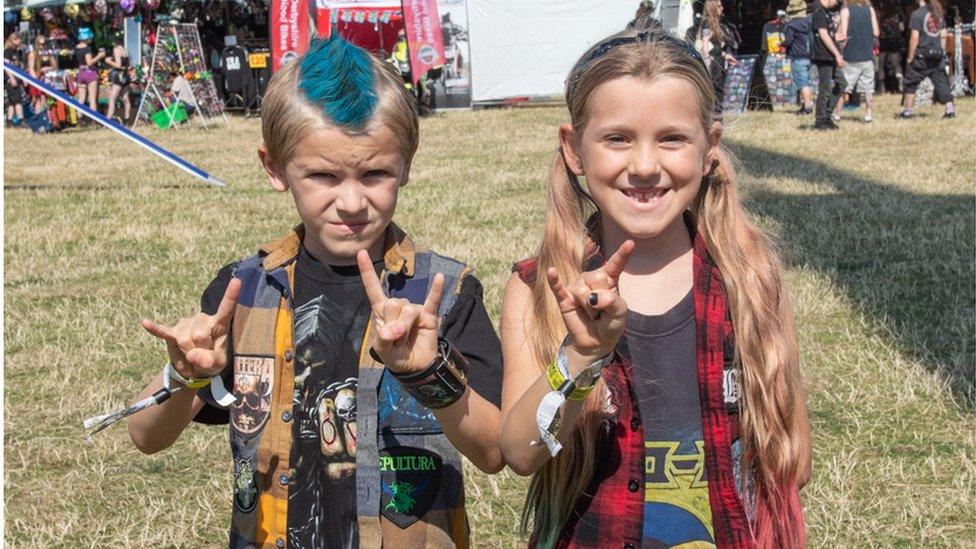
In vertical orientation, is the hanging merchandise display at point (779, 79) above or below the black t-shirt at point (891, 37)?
below

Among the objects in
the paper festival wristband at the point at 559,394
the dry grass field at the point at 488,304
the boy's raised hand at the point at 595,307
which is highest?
the boy's raised hand at the point at 595,307

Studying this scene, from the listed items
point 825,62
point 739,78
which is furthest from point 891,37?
point 825,62

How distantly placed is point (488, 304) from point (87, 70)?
1643cm

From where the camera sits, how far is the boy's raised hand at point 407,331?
6.40 ft

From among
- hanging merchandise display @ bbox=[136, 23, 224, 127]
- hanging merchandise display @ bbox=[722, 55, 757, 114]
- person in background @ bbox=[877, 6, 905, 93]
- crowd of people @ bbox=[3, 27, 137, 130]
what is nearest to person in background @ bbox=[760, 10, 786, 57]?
hanging merchandise display @ bbox=[722, 55, 757, 114]

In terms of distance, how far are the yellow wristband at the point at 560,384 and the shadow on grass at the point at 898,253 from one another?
3.39 metres

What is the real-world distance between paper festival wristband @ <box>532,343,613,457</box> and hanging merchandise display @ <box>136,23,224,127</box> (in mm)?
18582

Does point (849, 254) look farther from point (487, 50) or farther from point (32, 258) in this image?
point (487, 50)

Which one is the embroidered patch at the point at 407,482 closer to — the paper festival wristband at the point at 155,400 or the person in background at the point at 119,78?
the paper festival wristband at the point at 155,400

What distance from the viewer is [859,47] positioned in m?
17.0

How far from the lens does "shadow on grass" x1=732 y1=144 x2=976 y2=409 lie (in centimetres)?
575

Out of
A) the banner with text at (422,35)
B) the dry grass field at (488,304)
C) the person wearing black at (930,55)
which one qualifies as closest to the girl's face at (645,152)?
the dry grass field at (488,304)

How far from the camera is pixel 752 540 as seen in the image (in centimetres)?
227

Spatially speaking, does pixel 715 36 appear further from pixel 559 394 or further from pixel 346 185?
pixel 559 394
